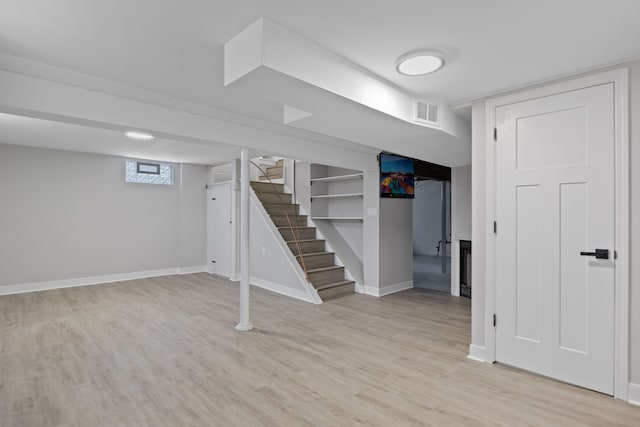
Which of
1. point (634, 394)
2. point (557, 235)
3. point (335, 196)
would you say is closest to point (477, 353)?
point (634, 394)

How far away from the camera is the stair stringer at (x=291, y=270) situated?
4.98 metres

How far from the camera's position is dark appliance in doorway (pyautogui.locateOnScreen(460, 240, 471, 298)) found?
540 centimetres

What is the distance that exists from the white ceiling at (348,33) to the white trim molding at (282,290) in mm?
3410

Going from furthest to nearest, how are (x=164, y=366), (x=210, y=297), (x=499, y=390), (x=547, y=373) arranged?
1. (x=210, y=297)
2. (x=164, y=366)
3. (x=547, y=373)
4. (x=499, y=390)

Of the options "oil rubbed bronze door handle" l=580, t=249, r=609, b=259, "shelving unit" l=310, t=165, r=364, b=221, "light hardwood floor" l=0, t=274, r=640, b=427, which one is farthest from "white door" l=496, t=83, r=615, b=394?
"shelving unit" l=310, t=165, r=364, b=221

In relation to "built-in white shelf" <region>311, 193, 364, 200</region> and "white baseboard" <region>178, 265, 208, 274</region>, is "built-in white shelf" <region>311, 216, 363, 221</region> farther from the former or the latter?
"white baseboard" <region>178, 265, 208, 274</region>

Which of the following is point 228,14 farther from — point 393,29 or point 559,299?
point 559,299

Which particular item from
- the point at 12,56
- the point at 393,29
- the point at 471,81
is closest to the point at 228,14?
the point at 393,29

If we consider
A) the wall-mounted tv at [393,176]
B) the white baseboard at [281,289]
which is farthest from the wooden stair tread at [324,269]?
the wall-mounted tv at [393,176]

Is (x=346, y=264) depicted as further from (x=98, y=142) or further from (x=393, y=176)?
(x=98, y=142)

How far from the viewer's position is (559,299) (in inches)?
102

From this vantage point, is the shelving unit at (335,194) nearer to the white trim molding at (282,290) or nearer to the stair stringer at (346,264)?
the stair stringer at (346,264)

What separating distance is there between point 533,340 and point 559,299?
42 cm

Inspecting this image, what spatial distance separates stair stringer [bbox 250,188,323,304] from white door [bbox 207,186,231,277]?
0.98 meters
